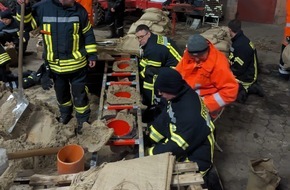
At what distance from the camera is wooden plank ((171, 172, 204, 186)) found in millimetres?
2737

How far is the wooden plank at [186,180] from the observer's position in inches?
108

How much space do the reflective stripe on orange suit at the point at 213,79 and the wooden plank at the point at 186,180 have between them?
5.04ft

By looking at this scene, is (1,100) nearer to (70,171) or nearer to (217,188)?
(70,171)

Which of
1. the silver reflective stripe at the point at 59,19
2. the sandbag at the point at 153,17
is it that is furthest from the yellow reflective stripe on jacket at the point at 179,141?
the sandbag at the point at 153,17

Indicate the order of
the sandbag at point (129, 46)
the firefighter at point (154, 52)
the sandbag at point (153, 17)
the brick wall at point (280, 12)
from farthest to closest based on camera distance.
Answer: the brick wall at point (280, 12) → the sandbag at point (153, 17) → the sandbag at point (129, 46) → the firefighter at point (154, 52)

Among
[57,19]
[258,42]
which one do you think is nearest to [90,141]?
[57,19]

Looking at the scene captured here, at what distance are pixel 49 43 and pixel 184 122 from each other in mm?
2494

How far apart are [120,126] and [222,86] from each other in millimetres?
1254

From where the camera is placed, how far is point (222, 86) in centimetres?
418

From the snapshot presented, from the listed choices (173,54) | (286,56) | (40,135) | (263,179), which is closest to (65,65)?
(40,135)

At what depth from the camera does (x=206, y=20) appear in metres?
11.4

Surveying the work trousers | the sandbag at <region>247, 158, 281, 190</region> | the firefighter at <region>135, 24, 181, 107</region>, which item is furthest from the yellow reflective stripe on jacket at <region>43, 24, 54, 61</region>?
the sandbag at <region>247, 158, 281, 190</region>

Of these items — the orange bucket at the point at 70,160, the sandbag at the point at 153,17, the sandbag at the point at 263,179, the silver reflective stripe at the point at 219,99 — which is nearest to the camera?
the orange bucket at the point at 70,160

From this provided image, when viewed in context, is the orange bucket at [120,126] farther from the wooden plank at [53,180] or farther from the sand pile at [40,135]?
the wooden plank at [53,180]
